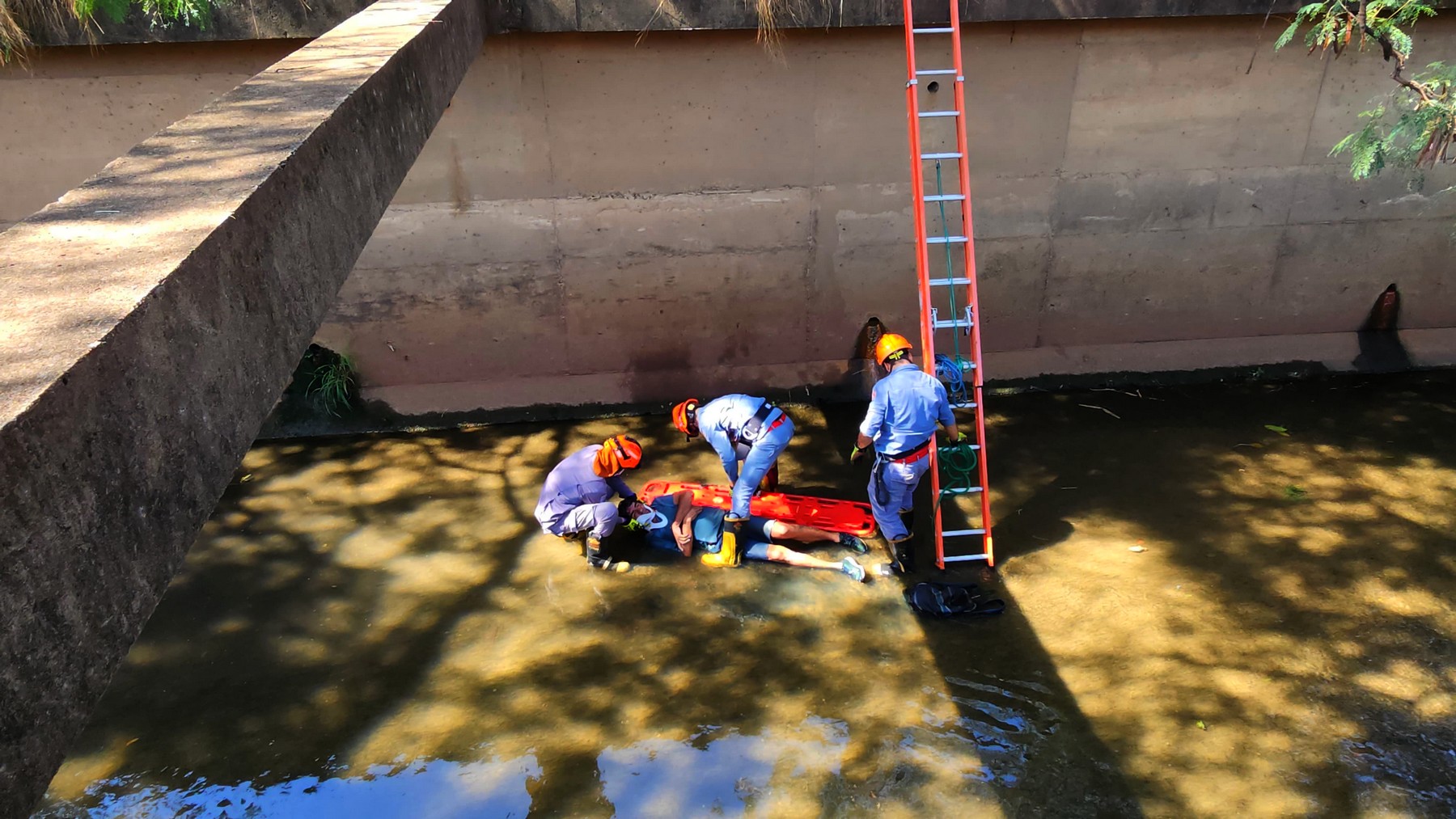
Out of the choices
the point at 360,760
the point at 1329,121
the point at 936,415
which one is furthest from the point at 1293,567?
the point at 360,760

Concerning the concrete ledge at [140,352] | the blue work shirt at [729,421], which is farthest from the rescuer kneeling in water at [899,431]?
the concrete ledge at [140,352]

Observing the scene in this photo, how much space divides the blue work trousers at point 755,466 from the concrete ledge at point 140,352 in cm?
313

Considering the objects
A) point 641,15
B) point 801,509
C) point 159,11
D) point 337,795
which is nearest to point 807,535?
point 801,509

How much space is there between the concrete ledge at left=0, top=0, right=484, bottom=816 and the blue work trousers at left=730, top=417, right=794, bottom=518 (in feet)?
10.3

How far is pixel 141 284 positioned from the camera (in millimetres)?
1670

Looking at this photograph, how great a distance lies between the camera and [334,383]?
23.8ft

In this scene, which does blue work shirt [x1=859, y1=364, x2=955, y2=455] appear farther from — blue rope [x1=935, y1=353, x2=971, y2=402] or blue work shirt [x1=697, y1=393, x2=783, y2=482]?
blue work shirt [x1=697, y1=393, x2=783, y2=482]

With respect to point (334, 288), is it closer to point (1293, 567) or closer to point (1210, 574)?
point (1210, 574)

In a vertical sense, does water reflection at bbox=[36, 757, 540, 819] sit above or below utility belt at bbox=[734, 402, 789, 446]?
below

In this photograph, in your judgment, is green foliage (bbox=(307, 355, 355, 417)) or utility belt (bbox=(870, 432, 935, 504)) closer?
utility belt (bbox=(870, 432, 935, 504))

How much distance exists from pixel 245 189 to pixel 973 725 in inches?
155

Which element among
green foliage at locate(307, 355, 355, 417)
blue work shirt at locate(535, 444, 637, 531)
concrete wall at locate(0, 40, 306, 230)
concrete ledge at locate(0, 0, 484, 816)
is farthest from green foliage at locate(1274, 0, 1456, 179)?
green foliage at locate(307, 355, 355, 417)

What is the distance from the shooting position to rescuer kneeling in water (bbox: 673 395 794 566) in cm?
570

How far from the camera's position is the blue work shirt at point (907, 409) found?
523cm
